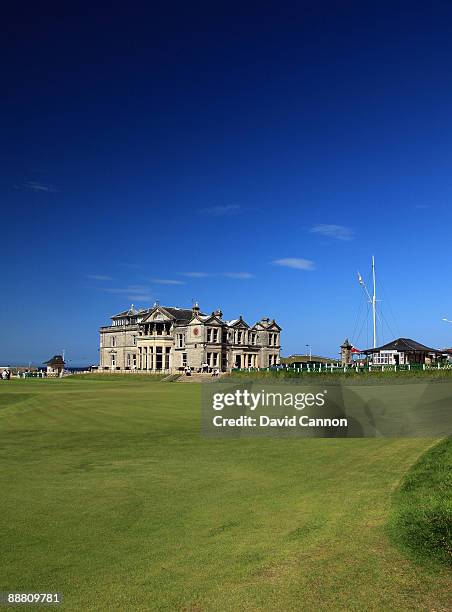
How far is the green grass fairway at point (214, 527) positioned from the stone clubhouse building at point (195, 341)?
9581cm

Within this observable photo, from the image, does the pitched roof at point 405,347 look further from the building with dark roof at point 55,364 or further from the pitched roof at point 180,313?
the building with dark roof at point 55,364

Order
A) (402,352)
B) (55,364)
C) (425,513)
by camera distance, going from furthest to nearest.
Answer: (55,364)
(402,352)
(425,513)

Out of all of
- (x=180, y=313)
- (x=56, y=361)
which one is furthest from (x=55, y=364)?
(x=180, y=313)

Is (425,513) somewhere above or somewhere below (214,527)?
above

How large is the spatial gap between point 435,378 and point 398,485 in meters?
46.5

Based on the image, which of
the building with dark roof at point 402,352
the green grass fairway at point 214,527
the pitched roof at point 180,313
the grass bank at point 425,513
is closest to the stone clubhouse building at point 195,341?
the pitched roof at point 180,313

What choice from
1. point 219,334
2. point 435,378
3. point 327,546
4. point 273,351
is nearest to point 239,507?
point 327,546

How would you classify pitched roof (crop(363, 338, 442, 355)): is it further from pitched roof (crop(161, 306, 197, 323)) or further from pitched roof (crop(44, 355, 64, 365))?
pitched roof (crop(44, 355, 64, 365))

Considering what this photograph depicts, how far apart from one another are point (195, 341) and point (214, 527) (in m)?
105

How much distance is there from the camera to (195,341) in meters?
115

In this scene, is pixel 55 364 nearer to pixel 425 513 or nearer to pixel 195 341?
pixel 195 341

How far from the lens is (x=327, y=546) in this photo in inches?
356

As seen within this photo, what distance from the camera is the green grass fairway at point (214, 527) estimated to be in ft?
24.6

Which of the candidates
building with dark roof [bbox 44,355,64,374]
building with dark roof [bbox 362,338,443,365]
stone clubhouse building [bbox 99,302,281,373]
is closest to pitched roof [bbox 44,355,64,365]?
building with dark roof [bbox 44,355,64,374]
